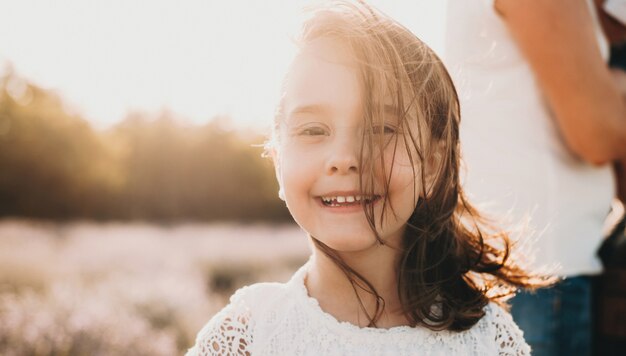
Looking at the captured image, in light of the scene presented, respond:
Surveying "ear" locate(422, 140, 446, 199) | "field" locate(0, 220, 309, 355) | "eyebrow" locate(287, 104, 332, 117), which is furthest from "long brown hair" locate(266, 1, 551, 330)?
"field" locate(0, 220, 309, 355)

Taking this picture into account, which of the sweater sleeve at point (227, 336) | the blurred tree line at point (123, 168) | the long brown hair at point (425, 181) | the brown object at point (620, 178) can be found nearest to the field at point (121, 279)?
the blurred tree line at point (123, 168)

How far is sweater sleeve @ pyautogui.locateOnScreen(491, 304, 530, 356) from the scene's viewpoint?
1966 mm

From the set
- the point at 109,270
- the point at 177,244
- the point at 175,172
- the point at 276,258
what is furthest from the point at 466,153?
the point at 175,172

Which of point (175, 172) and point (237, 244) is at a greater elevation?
point (175, 172)

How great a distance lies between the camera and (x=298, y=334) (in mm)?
1851

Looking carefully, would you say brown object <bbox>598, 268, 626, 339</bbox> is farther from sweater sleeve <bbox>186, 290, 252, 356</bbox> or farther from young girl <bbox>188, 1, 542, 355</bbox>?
sweater sleeve <bbox>186, 290, 252, 356</bbox>

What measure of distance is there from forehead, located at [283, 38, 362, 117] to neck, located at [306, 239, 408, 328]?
0.46 metres

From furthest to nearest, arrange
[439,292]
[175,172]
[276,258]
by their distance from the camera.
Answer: [175,172], [276,258], [439,292]

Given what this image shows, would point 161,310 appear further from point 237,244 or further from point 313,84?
point 313,84

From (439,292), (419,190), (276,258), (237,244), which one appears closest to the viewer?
(419,190)

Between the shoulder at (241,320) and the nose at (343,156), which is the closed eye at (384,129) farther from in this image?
the shoulder at (241,320)

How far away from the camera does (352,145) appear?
5.53ft

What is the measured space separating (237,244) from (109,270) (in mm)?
2911

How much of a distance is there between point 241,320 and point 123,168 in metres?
11.2
